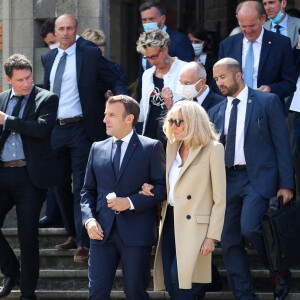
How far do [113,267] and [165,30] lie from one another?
10.1 ft

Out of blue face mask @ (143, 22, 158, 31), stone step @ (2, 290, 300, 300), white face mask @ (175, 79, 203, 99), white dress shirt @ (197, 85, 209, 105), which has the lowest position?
stone step @ (2, 290, 300, 300)

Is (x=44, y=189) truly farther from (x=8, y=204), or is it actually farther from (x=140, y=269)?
(x=140, y=269)

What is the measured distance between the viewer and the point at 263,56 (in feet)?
27.6

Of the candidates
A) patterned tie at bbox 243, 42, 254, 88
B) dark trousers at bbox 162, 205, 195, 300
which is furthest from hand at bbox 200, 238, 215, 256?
patterned tie at bbox 243, 42, 254, 88

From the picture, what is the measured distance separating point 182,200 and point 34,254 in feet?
5.74

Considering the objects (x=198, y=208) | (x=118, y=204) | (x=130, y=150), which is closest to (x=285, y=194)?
(x=198, y=208)

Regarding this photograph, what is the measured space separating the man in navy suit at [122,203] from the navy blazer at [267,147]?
0.79 m

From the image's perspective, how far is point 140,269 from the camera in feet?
23.3

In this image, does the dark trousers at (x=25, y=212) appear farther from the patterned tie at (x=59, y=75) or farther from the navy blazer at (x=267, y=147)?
the navy blazer at (x=267, y=147)

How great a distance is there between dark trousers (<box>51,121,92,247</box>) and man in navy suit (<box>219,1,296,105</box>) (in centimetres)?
159

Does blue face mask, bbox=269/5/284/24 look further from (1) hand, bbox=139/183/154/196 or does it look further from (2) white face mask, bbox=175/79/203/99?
(1) hand, bbox=139/183/154/196

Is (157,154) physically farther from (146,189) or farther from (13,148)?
(13,148)

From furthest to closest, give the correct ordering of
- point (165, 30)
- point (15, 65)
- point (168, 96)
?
point (165, 30) < point (168, 96) < point (15, 65)

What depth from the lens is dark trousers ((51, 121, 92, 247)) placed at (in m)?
8.80
